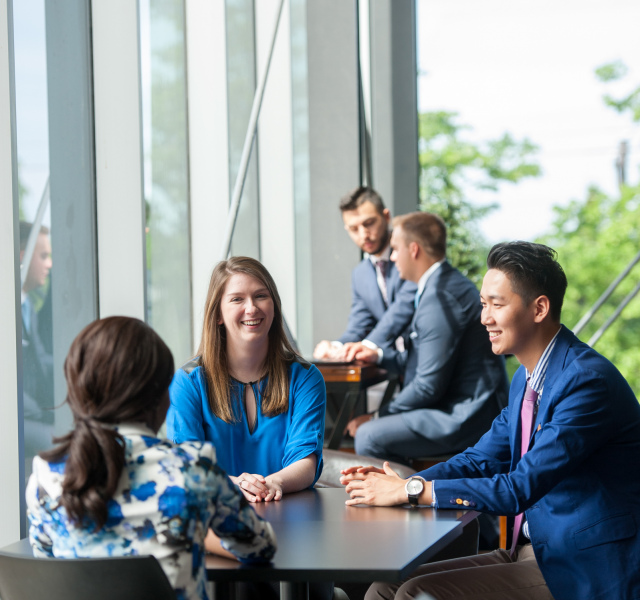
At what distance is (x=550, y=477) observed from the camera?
1783 millimetres

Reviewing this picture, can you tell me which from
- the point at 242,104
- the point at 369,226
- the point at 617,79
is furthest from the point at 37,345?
the point at 617,79

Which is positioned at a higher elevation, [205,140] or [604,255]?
[205,140]

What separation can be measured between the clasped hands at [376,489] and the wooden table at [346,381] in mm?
1836

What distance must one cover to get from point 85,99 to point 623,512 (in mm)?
2085

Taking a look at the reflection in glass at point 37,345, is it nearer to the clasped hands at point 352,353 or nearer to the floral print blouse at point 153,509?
the floral print blouse at point 153,509

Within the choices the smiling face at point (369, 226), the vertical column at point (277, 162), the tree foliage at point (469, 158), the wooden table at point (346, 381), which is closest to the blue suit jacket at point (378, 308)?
the smiling face at point (369, 226)

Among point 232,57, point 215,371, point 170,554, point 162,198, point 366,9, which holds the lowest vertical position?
point 170,554

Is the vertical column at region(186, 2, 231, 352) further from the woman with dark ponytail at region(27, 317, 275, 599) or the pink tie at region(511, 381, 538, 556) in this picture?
the woman with dark ponytail at region(27, 317, 275, 599)

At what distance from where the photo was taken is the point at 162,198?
3928mm

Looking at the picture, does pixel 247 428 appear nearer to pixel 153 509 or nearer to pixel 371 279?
pixel 153 509

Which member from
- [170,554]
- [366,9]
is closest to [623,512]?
[170,554]

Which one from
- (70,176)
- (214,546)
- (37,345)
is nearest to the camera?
(214,546)

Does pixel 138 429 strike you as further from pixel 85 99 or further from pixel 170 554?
pixel 85 99

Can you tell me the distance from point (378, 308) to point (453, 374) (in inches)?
43.7
